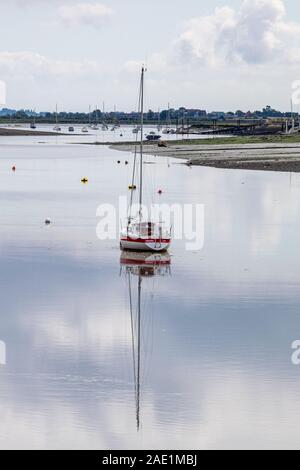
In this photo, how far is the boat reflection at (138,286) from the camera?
27438mm

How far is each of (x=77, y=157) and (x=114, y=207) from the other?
3155 inches

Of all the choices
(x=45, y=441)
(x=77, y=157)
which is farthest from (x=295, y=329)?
(x=77, y=157)

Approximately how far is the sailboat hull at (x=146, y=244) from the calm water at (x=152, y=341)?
0.78 meters

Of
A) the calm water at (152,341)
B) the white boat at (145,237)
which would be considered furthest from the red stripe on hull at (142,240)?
the calm water at (152,341)

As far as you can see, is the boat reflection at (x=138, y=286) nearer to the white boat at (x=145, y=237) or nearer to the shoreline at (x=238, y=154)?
the white boat at (x=145, y=237)

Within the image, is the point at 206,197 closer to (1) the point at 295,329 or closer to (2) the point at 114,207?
(2) the point at 114,207

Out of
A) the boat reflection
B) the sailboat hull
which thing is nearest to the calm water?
the boat reflection

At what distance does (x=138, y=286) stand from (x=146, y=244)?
26.2 ft

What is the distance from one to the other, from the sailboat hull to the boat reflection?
243 millimetres

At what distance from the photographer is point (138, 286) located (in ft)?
131

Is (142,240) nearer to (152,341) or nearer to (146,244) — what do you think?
(146,244)

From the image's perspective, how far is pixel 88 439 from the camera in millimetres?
22062

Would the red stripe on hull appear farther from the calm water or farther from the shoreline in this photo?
the shoreline

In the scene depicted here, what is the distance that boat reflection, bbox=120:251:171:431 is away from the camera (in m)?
27.4
